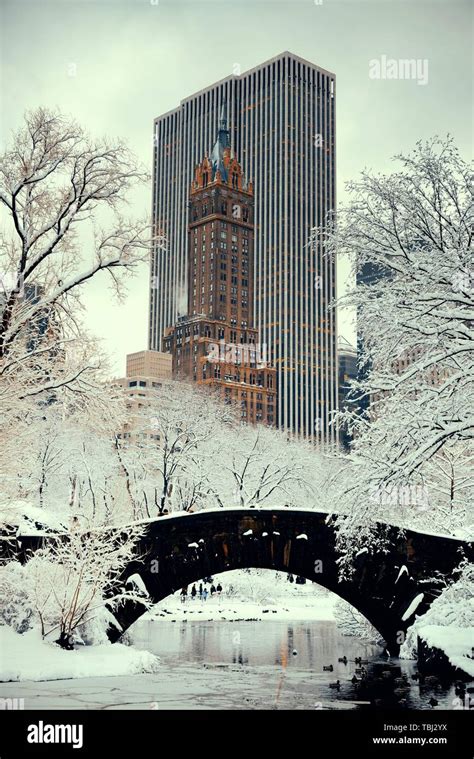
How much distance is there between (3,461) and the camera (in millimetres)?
16969

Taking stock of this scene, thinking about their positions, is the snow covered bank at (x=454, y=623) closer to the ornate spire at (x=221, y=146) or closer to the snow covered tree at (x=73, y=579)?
the snow covered tree at (x=73, y=579)

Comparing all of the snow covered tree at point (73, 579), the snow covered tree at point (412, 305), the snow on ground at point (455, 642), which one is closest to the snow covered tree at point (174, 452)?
the snow covered tree at point (73, 579)

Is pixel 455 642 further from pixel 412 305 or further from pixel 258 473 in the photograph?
pixel 258 473

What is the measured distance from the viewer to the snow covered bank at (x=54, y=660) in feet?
60.0

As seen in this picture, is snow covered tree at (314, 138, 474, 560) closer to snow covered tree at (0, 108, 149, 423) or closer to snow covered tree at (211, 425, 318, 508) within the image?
snow covered tree at (0, 108, 149, 423)

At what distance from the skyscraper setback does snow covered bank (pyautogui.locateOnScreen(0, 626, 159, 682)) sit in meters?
82.8

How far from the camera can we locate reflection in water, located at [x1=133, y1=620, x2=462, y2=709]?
17984mm

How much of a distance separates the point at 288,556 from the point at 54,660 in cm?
627

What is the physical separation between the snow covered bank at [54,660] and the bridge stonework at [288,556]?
4.51ft

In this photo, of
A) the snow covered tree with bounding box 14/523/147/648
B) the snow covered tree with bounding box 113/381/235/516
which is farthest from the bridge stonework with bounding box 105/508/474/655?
the snow covered tree with bounding box 113/381/235/516
